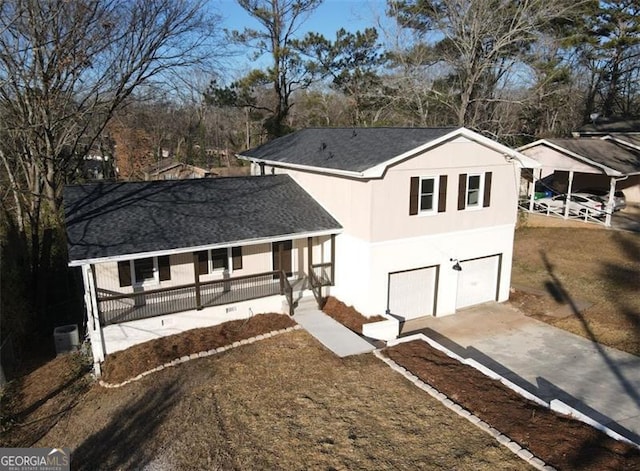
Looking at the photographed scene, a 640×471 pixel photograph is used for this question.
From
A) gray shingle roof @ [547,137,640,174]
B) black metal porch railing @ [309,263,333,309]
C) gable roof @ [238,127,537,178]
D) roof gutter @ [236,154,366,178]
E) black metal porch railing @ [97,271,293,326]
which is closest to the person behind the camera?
black metal porch railing @ [97,271,293,326]

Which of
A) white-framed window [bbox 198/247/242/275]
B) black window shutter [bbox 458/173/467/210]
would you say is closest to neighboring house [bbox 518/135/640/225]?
black window shutter [bbox 458/173/467/210]

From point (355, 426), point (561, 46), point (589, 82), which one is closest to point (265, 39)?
point (561, 46)

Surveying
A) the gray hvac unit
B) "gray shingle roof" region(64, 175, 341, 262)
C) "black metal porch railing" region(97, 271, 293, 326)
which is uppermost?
"gray shingle roof" region(64, 175, 341, 262)

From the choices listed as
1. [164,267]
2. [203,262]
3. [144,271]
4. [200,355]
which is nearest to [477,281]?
[203,262]

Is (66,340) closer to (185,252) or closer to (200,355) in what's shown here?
(185,252)

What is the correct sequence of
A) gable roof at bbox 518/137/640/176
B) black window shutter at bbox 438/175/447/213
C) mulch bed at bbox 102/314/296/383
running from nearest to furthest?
mulch bed at bbox 102/314/296/383, black window shutter at bbox 438/175/447/213, gable roof at bbox 518/137/640/176

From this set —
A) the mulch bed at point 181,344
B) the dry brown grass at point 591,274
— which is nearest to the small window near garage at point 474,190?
the dry brown grass at point 591,274

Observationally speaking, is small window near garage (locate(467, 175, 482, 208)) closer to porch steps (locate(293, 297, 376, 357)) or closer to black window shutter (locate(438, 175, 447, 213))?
black window shutter (locate(438, 175, 447, 213))

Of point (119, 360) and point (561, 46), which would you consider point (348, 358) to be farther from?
point (561, 46)
